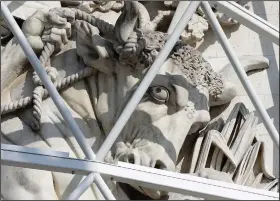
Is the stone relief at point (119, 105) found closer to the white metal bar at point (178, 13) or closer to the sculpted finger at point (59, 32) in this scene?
the sculpted finger at point (59, 32)

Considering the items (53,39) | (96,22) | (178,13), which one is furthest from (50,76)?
(178,13)

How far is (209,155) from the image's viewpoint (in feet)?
20.5

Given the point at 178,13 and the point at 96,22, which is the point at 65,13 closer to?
the point at 96,22

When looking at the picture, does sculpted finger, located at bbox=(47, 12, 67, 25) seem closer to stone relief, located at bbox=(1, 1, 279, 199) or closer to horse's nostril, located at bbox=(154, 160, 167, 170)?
stone relief, located at bbox=(1, 1, 279, 199)

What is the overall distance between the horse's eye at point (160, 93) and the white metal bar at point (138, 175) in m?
0.71

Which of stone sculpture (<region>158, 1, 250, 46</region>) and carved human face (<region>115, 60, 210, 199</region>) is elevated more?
stone sculpture (<region>158, 1, 250, 46</region>)

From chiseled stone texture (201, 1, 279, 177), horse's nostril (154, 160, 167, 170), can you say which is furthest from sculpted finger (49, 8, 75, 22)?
horse's nostril (154, 160, 167, 170)

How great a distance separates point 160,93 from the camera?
603cm

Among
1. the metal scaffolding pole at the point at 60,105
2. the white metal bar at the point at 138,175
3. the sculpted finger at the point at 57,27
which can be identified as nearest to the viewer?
the white metal bar at the point at 138,175

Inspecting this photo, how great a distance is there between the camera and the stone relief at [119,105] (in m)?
5.91

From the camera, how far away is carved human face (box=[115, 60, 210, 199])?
19.3 feet

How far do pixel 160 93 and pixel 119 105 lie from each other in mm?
231

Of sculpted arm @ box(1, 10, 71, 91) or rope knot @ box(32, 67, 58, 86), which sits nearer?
rope knot @ box(32, 67, 58, 86)

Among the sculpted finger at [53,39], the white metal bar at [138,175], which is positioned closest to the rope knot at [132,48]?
the sculpted finger at [53,39]
